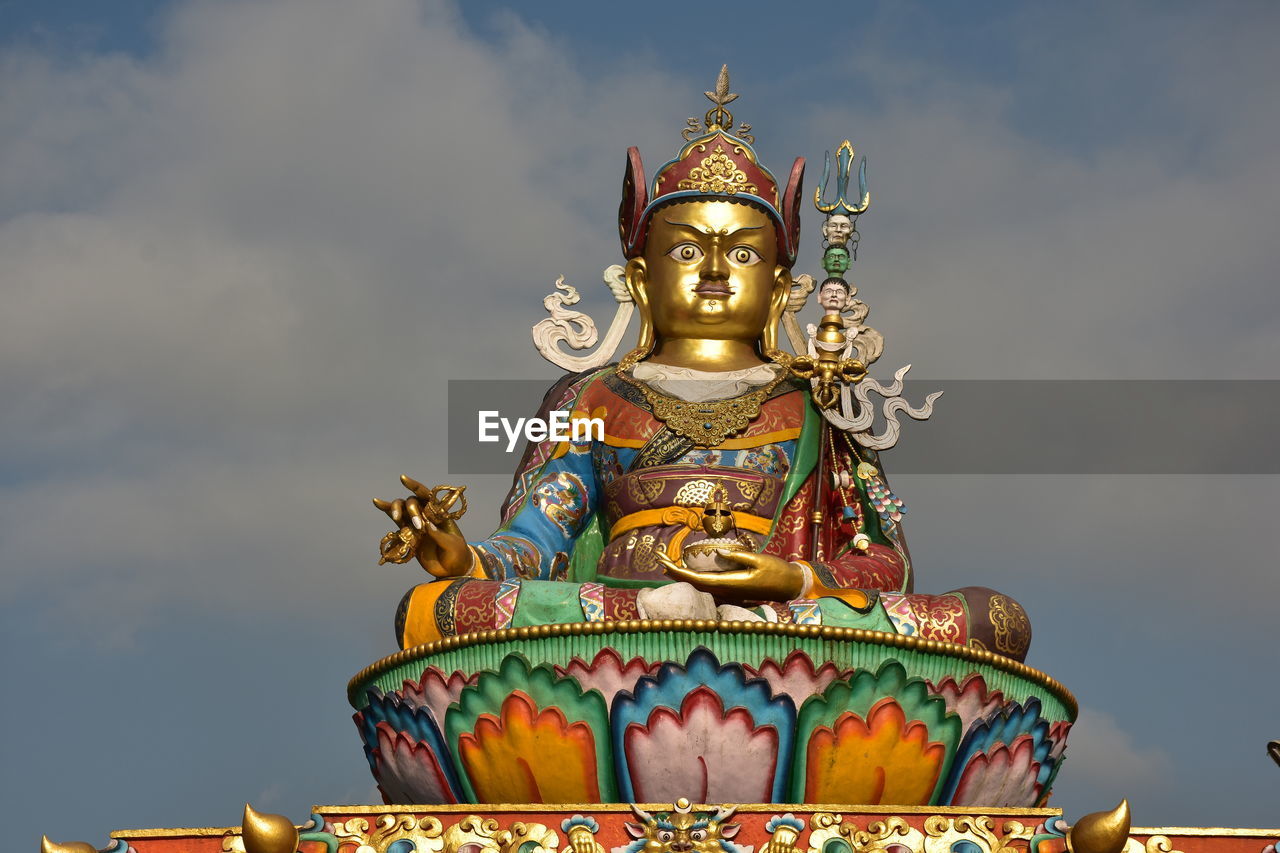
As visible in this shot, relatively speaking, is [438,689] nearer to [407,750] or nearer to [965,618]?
[407,750]

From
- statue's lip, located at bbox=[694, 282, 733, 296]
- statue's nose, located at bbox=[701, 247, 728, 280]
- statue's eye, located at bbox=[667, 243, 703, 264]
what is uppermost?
statue's eye, located at bbox=[667, 243, 703, 264]

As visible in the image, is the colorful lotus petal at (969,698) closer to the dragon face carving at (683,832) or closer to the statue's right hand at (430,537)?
the dragon face carving at (683,832)

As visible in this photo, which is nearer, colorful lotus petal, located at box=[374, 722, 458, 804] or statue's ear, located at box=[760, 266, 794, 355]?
colorful lotus petal, located at box=[374, 722, 458, 804]

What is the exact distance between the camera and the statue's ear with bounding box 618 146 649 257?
1091cm

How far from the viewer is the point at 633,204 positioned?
35.9 feet

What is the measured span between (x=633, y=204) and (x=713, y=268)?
650mm

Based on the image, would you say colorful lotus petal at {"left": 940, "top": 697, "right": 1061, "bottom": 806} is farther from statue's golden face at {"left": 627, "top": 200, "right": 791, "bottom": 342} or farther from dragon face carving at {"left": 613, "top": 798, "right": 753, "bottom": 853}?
statue's golden face at {"left": 627, "top": 200, "right": 791, "bottom": 342}

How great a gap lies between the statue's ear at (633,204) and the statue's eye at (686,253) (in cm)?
26

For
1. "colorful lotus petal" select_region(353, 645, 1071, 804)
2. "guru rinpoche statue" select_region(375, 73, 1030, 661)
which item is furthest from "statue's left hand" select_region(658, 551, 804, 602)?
"colorful lotus petal" select_region(353, 645, 1071, 804)

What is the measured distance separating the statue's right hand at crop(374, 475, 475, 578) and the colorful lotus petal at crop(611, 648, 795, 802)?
4.31 feet

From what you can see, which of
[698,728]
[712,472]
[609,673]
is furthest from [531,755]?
[712,472]

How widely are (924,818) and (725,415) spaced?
317cm

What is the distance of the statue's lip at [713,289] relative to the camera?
418 inches

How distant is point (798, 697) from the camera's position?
8.09 meters
